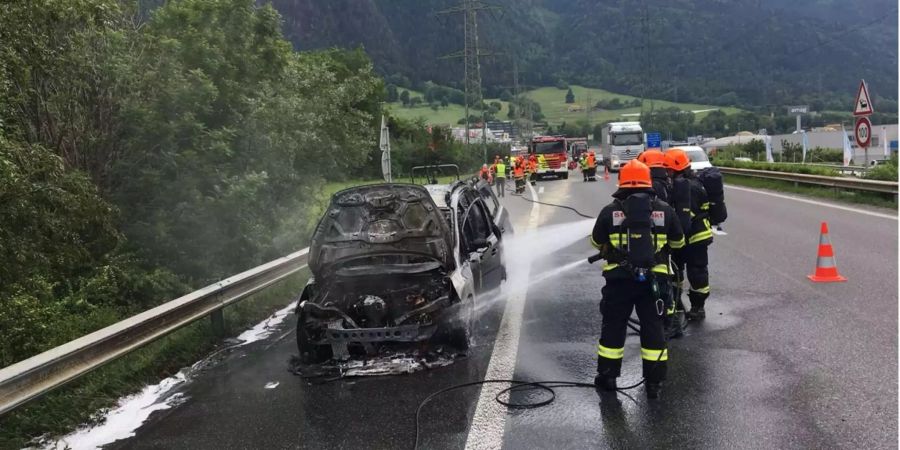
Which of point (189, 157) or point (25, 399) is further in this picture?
point (189, 157)

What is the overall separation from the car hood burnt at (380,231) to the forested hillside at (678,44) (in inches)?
4126

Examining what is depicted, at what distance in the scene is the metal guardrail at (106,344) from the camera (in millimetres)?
4055

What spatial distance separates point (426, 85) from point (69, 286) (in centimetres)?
12080

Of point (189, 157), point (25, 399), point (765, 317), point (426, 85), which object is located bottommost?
point (765, 317)

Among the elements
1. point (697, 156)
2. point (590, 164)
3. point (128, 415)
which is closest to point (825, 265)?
point (128, 415)

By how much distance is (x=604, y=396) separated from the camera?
4684mm

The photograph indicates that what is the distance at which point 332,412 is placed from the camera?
4641mm

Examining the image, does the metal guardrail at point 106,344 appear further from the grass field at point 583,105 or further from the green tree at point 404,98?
the grass field at point 583,105

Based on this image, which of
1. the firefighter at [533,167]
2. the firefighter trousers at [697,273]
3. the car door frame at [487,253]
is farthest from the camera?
the firefighter at [533,167]

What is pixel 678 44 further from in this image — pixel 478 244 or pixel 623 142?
pixel 478 244

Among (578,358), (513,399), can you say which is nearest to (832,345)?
(578,358)

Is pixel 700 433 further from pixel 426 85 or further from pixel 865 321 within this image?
pixel 426 85

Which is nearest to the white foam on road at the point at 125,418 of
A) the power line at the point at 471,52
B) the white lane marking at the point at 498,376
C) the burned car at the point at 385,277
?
the burned car at the point at 385,277

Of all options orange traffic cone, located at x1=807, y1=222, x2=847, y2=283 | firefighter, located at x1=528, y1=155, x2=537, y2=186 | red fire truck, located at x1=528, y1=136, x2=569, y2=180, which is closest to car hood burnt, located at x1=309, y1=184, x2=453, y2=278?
orange traffic cone, located at x1=807, y1=222, x2=847, y2=283
